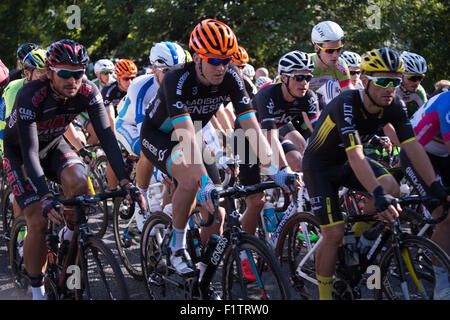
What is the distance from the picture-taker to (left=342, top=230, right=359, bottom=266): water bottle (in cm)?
448

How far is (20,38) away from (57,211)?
1696 centimetres

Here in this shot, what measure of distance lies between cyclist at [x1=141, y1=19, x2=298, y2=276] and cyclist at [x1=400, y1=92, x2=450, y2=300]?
1.38m

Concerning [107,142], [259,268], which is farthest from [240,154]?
[259,268]

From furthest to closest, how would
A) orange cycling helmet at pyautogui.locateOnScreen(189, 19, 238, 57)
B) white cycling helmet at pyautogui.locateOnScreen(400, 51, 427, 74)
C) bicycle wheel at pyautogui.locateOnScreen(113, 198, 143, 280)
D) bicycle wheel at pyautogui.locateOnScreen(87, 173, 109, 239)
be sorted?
bicycle wheel at pyautogui.locateOnScreen(87, 173, 109, 239)
white cycling helmet at pyautogui.locateOnScreen(400, 51, 427, 74)
bicycle wheel at pyautogui.locateOnScreen(113, 198, 143, 280)
orange cycling helmet at pyautogui.locateOnScreen(189, 19, 238, 57)

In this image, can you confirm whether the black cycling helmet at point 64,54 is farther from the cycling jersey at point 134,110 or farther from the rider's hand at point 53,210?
the cycling jersey at point 134,110

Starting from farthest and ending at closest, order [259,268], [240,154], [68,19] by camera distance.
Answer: [68,19], [240,154], [259,268]

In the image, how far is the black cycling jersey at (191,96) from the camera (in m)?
4.49

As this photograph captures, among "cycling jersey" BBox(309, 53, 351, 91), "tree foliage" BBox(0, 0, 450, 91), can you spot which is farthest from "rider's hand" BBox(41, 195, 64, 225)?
"tree foliage" BBox(0, 0, 450, 91)

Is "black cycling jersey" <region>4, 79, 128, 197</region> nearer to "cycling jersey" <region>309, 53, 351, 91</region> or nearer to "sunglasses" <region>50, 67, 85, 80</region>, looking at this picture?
"sunglasses" <region>50, 67, 85, 80</region>

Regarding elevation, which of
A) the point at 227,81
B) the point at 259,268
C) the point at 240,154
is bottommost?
the point at 259,268

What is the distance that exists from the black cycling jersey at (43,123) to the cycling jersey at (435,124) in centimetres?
270

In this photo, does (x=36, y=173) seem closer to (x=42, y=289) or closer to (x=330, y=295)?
(x=42, y=289)

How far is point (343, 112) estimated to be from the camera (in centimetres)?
426

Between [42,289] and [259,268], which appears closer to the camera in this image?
[259,268]
